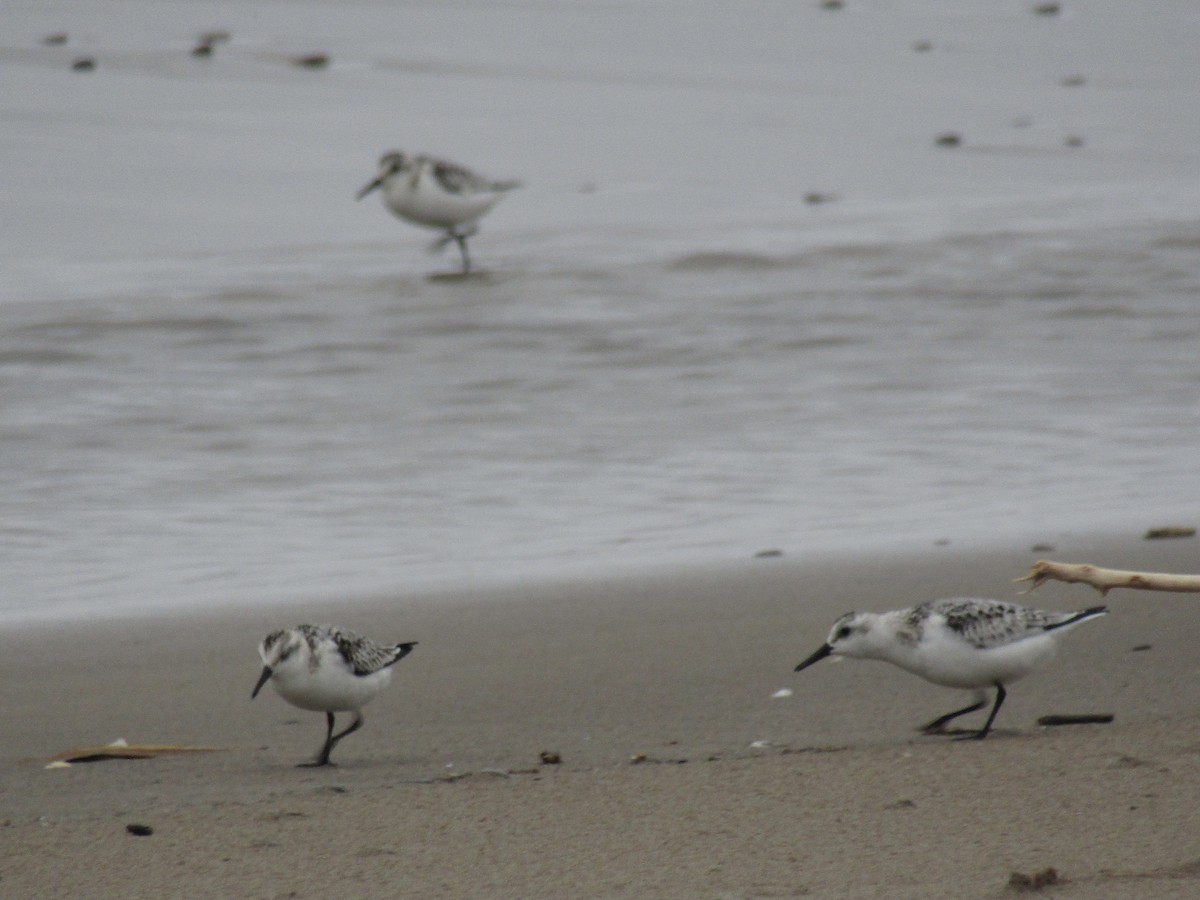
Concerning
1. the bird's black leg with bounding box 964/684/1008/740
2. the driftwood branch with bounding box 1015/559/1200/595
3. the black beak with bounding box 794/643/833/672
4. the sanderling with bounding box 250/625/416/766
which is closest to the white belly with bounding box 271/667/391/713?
the sanderling with bounding box 250/625/416/766

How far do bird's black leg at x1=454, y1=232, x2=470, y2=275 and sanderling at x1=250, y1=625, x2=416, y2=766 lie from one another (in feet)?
27.0

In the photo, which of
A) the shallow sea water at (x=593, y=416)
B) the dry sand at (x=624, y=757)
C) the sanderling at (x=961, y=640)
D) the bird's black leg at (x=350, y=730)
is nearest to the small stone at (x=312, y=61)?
the shallow sea water at (x=593, y=416)

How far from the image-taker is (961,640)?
16.2ft

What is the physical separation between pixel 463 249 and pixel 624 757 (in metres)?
9.23

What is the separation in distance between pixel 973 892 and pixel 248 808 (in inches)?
68.4

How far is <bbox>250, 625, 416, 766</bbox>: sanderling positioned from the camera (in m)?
4.80

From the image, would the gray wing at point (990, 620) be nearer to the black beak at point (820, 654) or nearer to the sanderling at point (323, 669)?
the black beak at point (820, 654)

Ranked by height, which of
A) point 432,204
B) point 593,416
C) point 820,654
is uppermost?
point 432,204

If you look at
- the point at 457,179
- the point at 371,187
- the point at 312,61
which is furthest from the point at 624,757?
the point at 312,61

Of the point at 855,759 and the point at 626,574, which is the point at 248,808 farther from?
the point at 626,574

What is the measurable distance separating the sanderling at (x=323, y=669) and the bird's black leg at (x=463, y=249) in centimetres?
822

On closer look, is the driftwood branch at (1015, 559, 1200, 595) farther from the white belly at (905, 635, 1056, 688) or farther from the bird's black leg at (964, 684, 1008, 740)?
the bird's black leg at (964, 684, 1008, 740)

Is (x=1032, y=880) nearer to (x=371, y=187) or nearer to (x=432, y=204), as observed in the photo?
(x=432, y=204)

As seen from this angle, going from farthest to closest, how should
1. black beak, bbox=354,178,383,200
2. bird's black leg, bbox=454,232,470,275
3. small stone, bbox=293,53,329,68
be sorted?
small stone, bbox=293,53,329,68, black beak, bbox=354,178,383,200, bird's black leg, bbox=454,232,470,275
